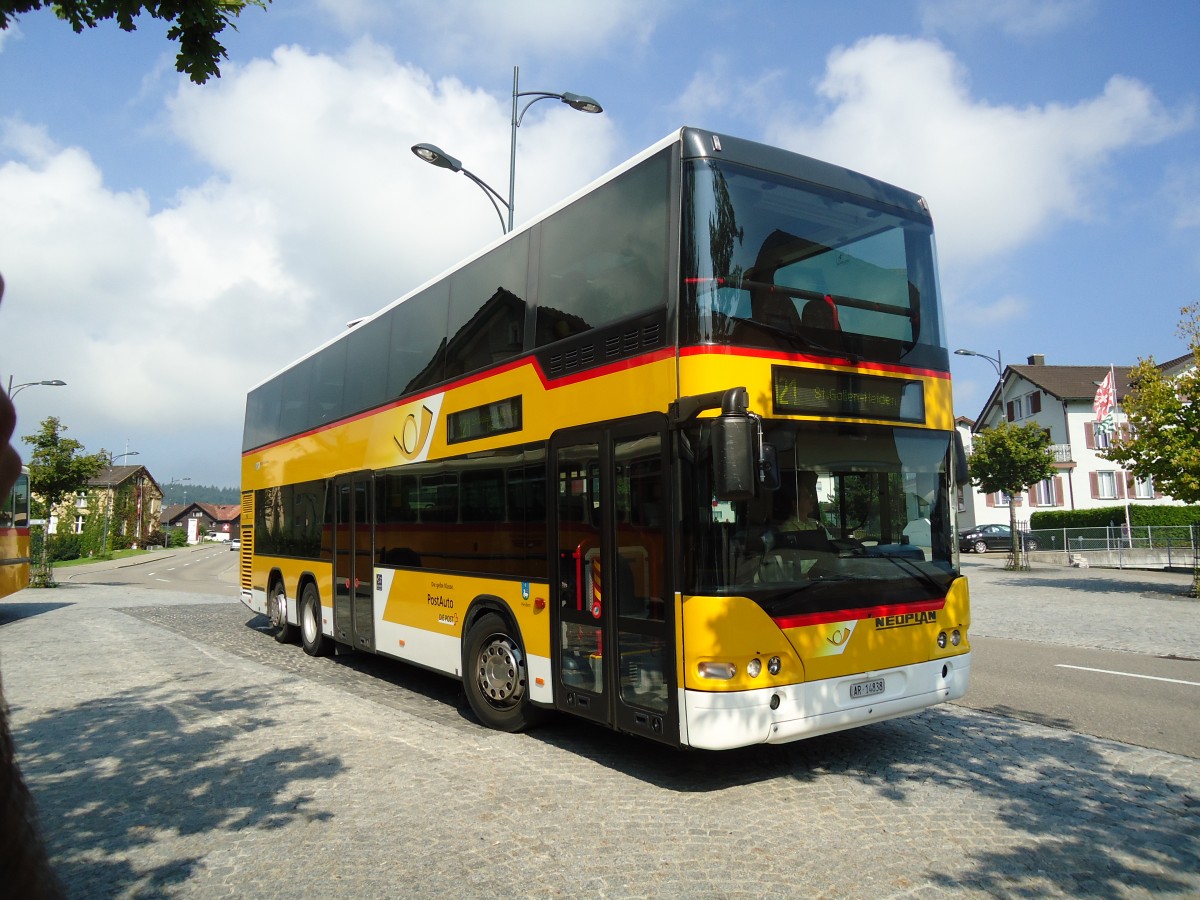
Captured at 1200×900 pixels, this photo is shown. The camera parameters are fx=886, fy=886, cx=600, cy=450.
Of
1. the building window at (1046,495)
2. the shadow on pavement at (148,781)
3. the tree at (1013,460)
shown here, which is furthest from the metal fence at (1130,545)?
the shadow on pavement at (148,781)

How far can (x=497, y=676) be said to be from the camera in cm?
795

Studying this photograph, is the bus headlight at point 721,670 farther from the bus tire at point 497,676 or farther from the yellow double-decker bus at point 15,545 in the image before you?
the yellow double-decker bus at point 15,545

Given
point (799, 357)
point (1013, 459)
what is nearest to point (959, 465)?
point (799, 357)

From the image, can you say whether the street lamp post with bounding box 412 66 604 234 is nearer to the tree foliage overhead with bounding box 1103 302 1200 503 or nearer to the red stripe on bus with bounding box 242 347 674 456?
the red stripe on bus with bounding box 242 347 674 456

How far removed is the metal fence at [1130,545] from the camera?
2981cm

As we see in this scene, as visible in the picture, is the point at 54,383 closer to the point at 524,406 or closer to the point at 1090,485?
the point at 524,406

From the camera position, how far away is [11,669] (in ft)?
37.4

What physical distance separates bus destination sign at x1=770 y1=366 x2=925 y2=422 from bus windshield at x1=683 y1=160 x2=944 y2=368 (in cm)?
18

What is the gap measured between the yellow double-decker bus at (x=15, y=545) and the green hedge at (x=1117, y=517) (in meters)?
39.2

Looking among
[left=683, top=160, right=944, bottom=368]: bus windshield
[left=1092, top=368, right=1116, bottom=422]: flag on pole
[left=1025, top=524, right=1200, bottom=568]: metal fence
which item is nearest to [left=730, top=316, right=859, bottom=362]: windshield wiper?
[left=683, top=160, right=944, bottom=368]: bus windshield

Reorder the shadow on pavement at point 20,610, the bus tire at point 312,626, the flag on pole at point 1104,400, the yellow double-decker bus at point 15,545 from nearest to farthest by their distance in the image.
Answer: the bus tire at point 312,626
the yellow double-decker bus at point 15,545
the shadow on pavement at point 20,610
the flag on pole at point 1104,400

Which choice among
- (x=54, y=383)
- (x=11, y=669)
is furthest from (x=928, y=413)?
(x=54, y=383)

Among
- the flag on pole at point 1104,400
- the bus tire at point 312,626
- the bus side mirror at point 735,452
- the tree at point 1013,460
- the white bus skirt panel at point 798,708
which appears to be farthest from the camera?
the tree at point 1013,460

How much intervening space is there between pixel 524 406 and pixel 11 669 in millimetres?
8428
